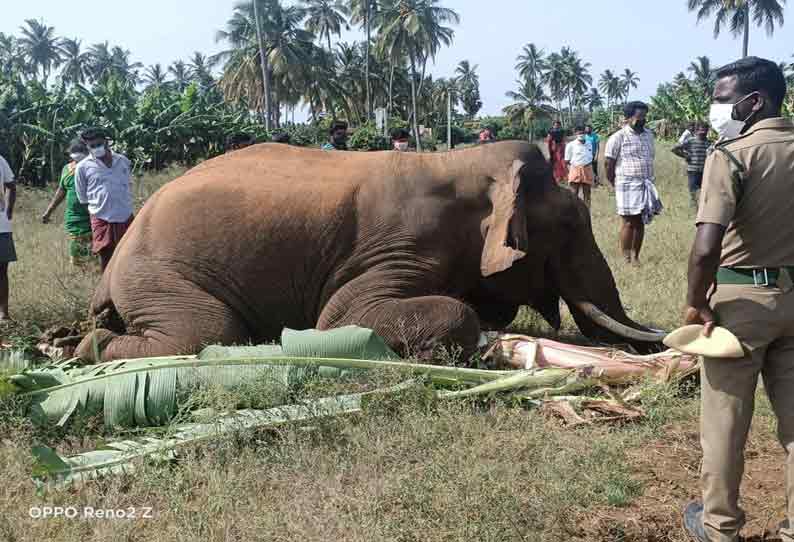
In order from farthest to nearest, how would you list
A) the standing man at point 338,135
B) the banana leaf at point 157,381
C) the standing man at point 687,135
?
the standing man at point 687,135 → the standing man at point 338,135 → the banana leaf at point 157,381

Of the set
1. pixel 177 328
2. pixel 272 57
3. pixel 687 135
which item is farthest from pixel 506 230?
pixel 272 57

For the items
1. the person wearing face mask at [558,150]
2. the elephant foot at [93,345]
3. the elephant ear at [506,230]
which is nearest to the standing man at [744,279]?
the elephant ear at [506,230]

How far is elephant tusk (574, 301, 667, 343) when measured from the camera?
5.93 meters

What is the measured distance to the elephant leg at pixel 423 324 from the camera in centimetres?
550

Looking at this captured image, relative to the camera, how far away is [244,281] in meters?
5.94

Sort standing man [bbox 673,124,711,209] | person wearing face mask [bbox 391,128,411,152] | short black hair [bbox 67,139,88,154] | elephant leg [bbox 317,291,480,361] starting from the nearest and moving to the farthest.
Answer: elephant leg [bbox 317,291,480,361], short black hair [bbox 67,139,88,154], person wearing face mask [bbox 391,128,411,152], standing man [bbox 673,124,711,209]

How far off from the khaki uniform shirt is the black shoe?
110 centimetres

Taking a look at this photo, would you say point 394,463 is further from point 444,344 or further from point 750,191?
point 750,191

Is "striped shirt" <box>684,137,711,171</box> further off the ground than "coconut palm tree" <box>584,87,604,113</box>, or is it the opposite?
"coconut palm tree" <box>584,87,604,113</box>

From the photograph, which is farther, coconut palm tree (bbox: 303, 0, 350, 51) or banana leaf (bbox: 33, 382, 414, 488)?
coconut palm tree (bbox: 303, 0, 350, 51)

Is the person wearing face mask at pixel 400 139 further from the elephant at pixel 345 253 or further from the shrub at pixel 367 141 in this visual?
the shrub at pixel 367 141

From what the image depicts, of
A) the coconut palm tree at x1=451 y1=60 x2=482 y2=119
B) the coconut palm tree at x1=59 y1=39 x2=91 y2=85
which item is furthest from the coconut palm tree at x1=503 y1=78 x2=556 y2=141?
the coconut palm tree at x1=59 y1=39 x2=91 y2=85

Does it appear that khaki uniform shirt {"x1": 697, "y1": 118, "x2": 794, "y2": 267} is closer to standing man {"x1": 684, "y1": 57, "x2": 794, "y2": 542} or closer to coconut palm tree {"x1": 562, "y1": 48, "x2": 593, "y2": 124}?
standing man {"x1": 684, "y1": 57, "x2": 794, "y2": 542}

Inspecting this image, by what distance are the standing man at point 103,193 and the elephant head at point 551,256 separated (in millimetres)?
4369
